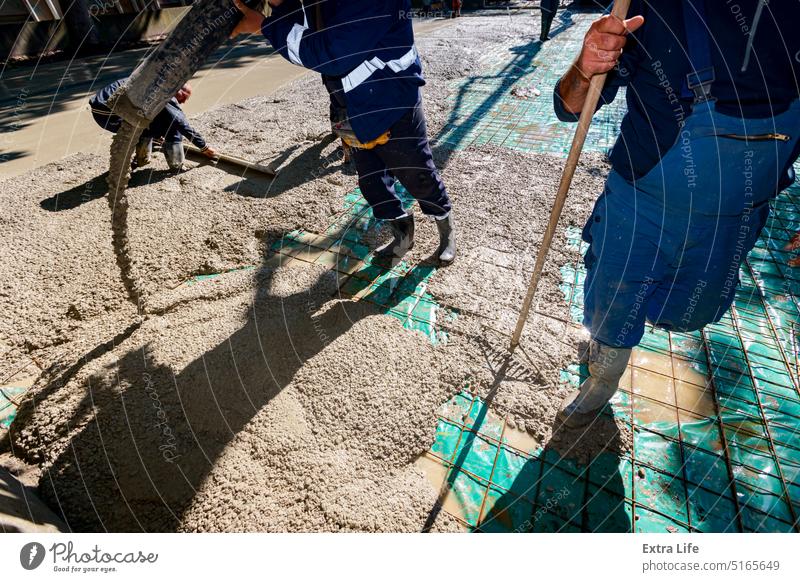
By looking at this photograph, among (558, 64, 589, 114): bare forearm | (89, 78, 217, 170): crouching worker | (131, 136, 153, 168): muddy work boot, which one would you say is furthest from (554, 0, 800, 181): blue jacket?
(131, 136, 153, 168): muddy work boot

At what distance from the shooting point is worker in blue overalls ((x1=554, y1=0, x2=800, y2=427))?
116 cm

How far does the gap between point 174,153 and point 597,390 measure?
4.31 meters

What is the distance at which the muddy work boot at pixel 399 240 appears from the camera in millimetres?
2783

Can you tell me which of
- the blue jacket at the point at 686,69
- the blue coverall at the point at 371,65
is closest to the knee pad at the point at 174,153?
the blue coverall at the point at 371,65

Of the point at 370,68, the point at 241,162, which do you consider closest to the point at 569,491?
the point at 370,68

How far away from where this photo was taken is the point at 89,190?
368 cm

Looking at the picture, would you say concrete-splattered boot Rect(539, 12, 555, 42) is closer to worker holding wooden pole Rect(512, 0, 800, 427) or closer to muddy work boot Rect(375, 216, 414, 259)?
muddy work boot Rect(375, 216, 414, 259)

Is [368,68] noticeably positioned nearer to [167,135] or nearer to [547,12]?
[167,135]

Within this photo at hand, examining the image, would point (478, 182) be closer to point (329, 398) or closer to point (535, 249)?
point (535, 249)

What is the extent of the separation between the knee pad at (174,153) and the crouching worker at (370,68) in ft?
8.28

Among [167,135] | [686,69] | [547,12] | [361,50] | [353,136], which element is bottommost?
[167,135]

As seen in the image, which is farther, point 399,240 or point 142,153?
point 142,153

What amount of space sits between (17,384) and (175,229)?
140cm
